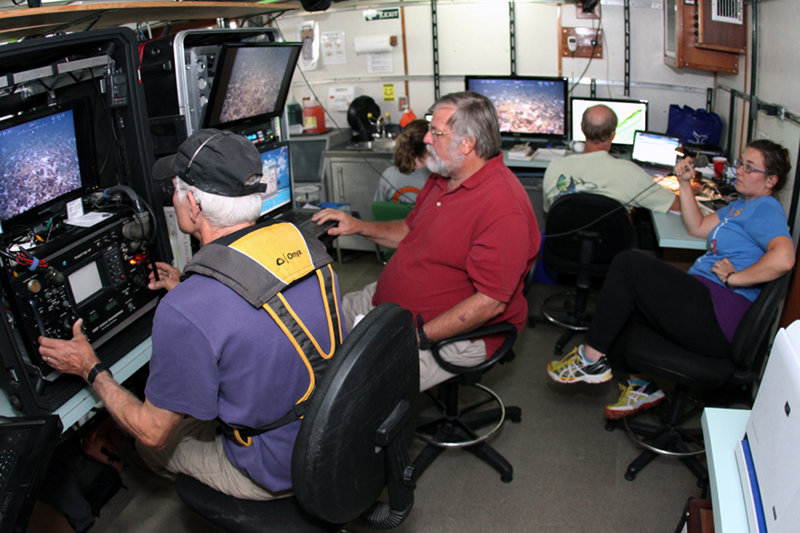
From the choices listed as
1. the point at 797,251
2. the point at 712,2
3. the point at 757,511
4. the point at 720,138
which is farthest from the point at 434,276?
the point at 720,138

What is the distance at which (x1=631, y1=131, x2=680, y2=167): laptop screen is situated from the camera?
3549mm

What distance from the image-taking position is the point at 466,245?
196 centimetres

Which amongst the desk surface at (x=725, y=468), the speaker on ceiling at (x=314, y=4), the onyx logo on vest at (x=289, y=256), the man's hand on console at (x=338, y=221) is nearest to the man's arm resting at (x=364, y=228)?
the man's hand on console at (x=338, y=221)

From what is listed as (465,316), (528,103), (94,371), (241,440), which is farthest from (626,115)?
(94,371)

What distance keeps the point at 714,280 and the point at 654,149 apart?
1.64 metres

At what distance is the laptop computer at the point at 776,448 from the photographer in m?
0.94

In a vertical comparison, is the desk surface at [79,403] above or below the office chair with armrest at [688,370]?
above

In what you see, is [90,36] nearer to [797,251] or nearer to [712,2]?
[797,251]

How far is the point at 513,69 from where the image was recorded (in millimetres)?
4328

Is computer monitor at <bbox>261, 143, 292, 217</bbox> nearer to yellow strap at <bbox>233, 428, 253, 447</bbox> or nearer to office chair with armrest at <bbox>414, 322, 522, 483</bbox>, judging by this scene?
office chair with armrest at <bbox>414, 322, 522, 483</bbox>

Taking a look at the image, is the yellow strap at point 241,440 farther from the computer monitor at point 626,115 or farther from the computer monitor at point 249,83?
the computer monitor at point 626,115

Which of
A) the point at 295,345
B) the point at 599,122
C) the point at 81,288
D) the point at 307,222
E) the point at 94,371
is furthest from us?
Answer: the point at 599,122

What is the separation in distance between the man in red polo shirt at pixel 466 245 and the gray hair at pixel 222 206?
691 mm

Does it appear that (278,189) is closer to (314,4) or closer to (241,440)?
(241,440)
